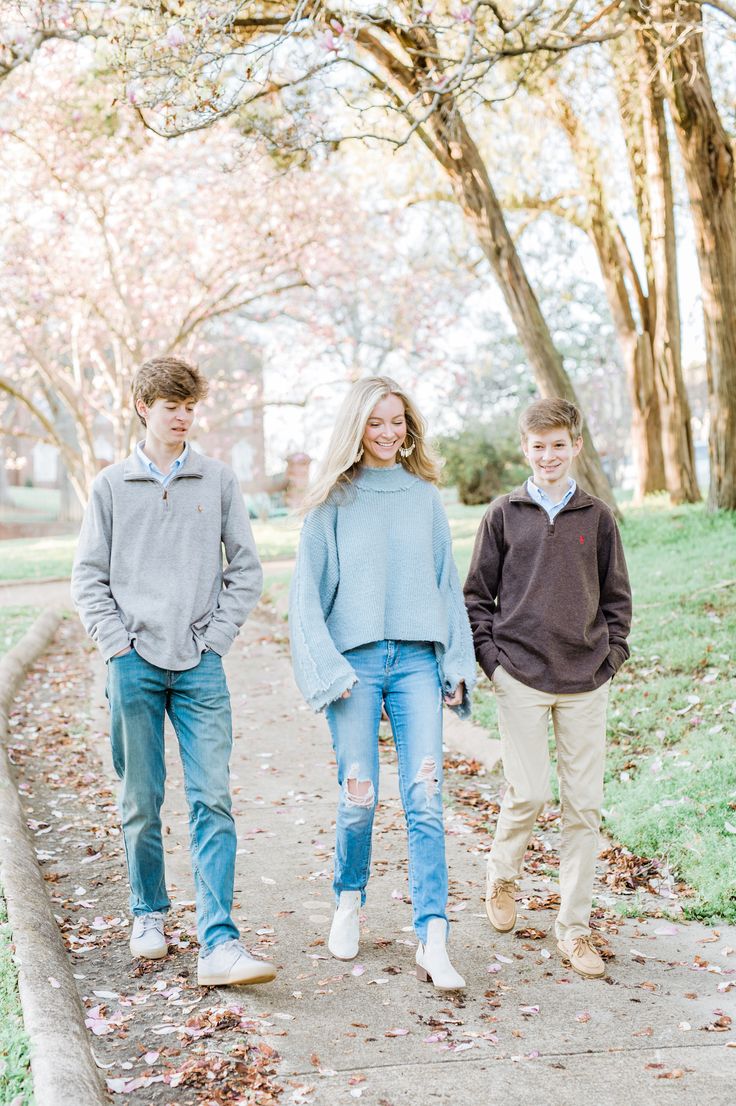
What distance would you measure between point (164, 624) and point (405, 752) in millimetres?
895

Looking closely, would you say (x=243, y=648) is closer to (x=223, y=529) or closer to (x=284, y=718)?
(x=284, y=718)

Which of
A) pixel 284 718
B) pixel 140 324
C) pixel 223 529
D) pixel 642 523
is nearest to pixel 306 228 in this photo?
pixel 140 324

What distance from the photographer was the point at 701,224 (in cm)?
1185

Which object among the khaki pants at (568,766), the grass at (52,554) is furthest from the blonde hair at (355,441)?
the grass at (52,554)

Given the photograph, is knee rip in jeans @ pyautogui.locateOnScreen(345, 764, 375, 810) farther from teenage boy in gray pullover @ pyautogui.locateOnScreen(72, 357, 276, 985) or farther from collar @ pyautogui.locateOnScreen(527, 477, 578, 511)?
collar @ pyautogui.locateOnScreen(527, 477, 578, 511)

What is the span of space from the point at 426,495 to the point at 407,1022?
1.70 m

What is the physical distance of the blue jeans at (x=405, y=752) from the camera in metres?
3.71

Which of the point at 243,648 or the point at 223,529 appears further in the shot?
the point at 243,648

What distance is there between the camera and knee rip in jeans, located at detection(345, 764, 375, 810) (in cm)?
378

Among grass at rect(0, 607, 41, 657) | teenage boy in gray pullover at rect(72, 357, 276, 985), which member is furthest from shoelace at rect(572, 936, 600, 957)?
grass at rect(0, 607, 41, 657)

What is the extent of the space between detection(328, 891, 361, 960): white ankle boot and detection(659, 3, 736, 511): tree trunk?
9.12m

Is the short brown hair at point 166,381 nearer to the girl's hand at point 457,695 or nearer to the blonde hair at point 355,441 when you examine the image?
the blonde hair at point 355,441

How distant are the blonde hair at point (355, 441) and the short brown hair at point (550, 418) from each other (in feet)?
1.13

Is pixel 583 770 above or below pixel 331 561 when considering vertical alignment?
below
